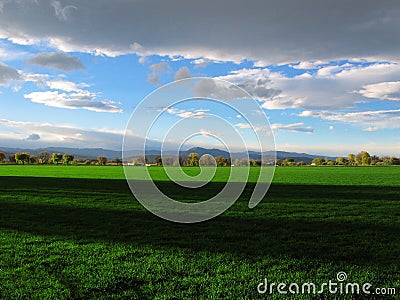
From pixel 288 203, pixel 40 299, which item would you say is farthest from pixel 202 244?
pixel 288 203

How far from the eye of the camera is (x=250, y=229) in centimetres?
1175

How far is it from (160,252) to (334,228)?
5.85 m

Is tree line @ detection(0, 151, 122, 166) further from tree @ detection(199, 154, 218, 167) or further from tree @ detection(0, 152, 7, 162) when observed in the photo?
tree @ detection(199, 154, 218, 167)

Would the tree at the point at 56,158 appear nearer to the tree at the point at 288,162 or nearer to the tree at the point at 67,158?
the tree at the point at 67,158

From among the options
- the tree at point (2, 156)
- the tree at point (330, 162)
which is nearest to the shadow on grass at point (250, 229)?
the tree at point (330, 162)

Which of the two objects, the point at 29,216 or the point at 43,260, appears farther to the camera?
the point at 29,216

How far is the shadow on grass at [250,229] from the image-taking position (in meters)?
9.18

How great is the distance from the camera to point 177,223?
12.9 metres

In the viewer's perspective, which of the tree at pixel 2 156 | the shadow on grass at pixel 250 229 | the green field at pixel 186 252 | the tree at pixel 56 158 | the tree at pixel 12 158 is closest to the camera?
the green field at pixel 186 252

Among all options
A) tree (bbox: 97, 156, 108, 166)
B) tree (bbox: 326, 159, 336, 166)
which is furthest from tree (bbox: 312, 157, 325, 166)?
tree (bbox: 97, 156, 108, 166)

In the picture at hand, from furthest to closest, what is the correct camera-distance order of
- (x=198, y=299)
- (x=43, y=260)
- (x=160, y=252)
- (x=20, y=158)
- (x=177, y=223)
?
(x=20, y=158) → (x=177, y=223) → (x=160, y=252) → (x=43, y=260) → (x=198, y=299)

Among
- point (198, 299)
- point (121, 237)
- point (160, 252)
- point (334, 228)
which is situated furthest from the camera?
point (334, 228)

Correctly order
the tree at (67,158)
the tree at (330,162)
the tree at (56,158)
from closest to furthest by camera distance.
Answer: the tree at (330,162) < the tree at (67,158) < the tree at (56,158)

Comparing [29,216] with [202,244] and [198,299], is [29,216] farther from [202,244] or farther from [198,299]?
[198,299]
